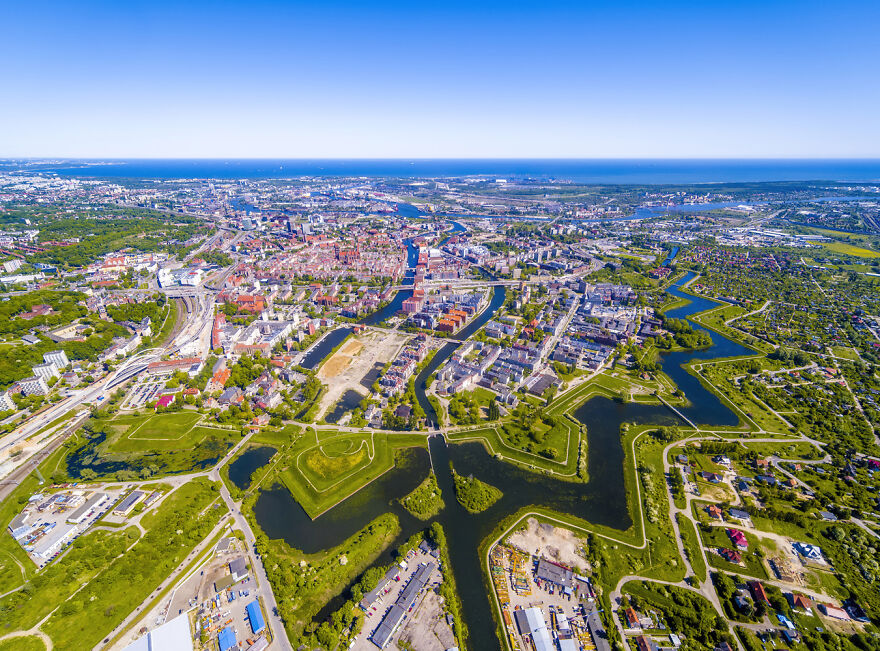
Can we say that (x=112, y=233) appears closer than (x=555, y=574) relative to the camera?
No

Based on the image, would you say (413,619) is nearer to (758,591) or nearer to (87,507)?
(758,591)

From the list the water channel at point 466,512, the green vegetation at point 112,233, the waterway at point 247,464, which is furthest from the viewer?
the green vegetation at point 112,233

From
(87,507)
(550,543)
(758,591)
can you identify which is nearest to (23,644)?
(87,507)

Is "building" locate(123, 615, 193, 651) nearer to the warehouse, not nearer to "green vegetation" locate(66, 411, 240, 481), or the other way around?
the warehouse

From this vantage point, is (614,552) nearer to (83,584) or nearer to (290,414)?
(290,414)

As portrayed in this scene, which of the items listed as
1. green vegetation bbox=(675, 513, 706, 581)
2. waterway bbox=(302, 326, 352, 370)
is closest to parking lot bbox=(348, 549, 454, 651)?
green vegetation bbox=(675, 513, 706, 581)

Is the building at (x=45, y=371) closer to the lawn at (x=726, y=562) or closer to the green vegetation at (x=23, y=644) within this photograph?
the green vegetation at (x=23, y=644)

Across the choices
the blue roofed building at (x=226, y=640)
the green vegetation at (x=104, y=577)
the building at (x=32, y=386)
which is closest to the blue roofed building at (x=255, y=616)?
the blue roofed building at (x=226, y=640)
